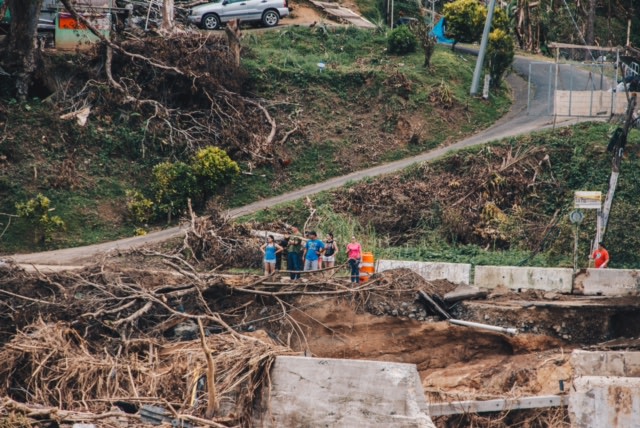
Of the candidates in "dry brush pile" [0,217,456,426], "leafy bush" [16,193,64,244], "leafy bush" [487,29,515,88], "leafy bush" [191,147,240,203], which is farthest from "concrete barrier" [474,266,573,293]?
"leafy bush" [487,29,515,88]

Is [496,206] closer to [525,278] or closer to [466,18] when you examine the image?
[525,278]

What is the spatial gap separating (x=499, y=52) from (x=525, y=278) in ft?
45.0

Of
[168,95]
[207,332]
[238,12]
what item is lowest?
[207,332]

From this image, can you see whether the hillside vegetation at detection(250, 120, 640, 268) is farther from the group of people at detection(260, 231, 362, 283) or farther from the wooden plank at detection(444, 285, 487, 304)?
the wooden plank at detection(444, 285, 487, 304)

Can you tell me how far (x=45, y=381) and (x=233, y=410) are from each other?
3798mm

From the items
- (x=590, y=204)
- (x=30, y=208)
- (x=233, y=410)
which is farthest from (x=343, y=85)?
(x=233, y=410)

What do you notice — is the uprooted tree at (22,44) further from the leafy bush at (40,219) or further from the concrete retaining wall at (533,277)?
the concrete retaining wall at (533,277)

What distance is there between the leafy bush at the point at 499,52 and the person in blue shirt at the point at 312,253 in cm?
1395

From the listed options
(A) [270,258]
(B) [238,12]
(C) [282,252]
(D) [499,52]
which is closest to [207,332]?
(A) [270,258]

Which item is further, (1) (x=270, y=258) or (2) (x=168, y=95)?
(2) (x=168, y=95)

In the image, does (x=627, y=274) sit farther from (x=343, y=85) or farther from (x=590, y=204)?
(x=343, y=85)

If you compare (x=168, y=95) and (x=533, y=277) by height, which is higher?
(x=168, y=95)

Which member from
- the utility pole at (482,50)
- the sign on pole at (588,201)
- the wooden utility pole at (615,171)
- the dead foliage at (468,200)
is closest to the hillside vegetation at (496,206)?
the dead foliage at (468,200)

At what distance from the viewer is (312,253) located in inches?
→ 1027
